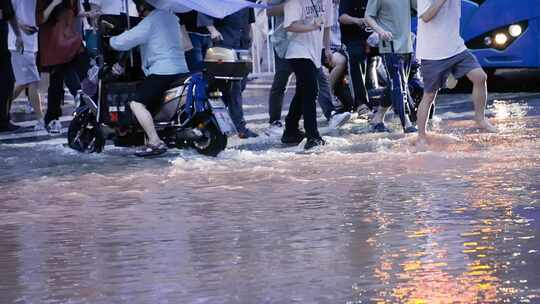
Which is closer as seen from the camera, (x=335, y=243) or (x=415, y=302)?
(x=415, y=302)

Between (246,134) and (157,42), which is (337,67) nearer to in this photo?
(246,134)

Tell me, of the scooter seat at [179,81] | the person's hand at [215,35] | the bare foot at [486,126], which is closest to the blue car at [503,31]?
the bare foot at [486,126]

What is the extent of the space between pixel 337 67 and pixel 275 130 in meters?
1.79

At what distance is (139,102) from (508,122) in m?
3.93

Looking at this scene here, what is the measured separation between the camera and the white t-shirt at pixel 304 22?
42.1ft

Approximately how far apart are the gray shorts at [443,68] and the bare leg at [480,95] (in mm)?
72

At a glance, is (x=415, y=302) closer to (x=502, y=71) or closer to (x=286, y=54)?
(x=286, y=54)

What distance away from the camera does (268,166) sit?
38.0 ft

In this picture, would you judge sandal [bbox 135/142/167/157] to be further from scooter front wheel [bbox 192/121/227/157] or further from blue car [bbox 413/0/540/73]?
A: blue car [bbox 413/0/540/73]

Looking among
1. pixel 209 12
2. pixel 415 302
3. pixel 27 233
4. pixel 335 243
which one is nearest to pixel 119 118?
pixel 209 12

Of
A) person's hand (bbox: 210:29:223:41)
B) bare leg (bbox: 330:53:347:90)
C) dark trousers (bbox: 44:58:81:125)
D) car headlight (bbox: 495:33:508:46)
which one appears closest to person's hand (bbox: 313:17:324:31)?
person's hand (bbox: 210:29:223:41)

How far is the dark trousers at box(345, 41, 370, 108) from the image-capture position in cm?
1524

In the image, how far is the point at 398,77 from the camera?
46.3 ft

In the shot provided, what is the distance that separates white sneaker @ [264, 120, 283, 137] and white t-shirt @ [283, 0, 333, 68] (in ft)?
4.58
